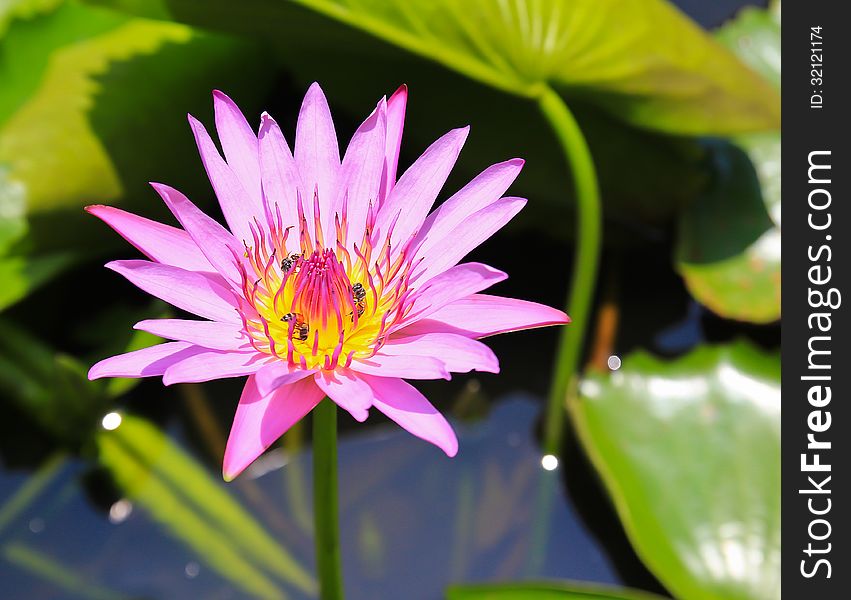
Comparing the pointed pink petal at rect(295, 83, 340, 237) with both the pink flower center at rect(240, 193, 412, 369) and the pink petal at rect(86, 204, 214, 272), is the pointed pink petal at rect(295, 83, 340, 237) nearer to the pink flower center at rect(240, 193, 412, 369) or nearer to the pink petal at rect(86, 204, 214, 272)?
the pink flower center at rect(240, 193, 412, 369)

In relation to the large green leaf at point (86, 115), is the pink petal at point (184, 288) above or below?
below

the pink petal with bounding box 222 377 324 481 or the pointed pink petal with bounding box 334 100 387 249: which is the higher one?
the pointed pink petal with bounding box 334 100 387 249

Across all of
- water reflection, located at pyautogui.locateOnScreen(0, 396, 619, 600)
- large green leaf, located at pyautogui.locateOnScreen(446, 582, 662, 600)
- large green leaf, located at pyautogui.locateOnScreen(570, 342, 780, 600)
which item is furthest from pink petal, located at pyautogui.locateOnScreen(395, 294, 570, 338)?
water reflection, located at pyautogui.locateOnScreen(0, 396, 619, 600)

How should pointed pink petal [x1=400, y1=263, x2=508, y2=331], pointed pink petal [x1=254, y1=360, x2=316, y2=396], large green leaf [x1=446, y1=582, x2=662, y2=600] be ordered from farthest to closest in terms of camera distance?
large green leaf [x1=446, y1=582, x2=662, y2=600], pointed pink petal [x1=400, y1=263, x2=508, y2=331], pointed pink petal [x1=254, y1=360, x2=316, y2=396]

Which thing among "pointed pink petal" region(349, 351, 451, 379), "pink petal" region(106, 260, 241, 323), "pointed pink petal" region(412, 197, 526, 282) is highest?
"pointed pink petal" region(412, 197, 526, 282)

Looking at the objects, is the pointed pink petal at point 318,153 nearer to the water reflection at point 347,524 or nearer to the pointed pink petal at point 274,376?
the pointed pink petal at point 274,376

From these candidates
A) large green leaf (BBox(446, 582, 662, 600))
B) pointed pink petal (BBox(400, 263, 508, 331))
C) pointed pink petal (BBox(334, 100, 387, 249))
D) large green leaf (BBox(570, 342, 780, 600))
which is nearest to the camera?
pointed pink petal (BBox(400, 263, 508, 331))
